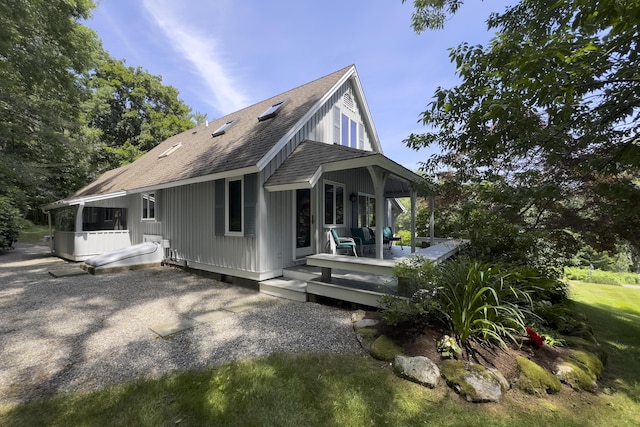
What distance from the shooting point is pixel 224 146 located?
905 cm

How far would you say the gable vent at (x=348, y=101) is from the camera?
1043 cm

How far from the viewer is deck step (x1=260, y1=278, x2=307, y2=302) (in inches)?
237

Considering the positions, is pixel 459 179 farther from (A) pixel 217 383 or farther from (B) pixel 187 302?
(B) pixel 187 302

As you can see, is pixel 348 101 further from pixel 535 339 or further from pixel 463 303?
pixel 535 339

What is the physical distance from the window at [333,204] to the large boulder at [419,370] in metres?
5.46

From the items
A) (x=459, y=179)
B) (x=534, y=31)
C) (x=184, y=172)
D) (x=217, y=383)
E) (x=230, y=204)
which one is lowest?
(x=217, y=383)

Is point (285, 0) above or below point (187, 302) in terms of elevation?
above

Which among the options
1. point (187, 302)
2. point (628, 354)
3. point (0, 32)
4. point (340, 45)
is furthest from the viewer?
point (340, 45)

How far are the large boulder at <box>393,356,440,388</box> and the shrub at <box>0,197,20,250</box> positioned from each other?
1908 centimetres

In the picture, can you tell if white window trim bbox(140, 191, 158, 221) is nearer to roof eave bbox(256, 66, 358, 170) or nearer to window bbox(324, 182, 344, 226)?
roof eave bbox(256, 66, 358, 170)

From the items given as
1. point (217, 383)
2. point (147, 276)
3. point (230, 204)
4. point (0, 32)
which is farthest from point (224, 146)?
point (217, 383)

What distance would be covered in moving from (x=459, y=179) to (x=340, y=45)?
21.9 feet

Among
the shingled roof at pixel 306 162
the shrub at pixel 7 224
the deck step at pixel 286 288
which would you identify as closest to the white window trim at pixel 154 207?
the shingled roof at pixel 306 162

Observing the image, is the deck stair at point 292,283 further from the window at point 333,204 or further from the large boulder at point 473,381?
the large boulder at point 473,381
